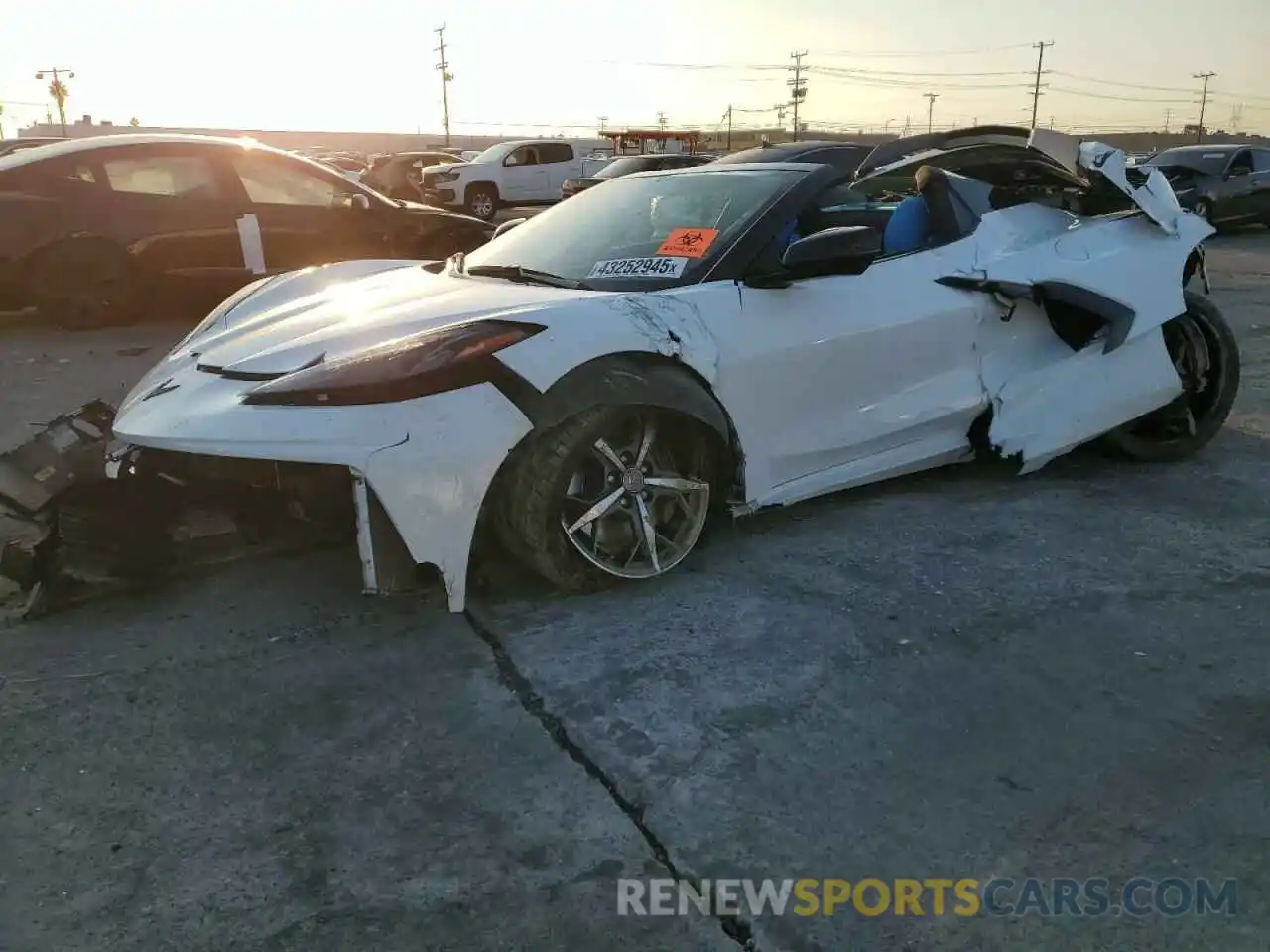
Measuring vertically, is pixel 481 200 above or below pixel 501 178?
below

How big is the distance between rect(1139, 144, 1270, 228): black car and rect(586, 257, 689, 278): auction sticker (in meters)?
17.2

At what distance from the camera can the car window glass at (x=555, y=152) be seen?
2376cm

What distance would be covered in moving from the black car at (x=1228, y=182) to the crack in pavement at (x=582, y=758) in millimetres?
18238

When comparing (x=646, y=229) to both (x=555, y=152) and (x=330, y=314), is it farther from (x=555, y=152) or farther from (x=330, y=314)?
(x=555, y=152)

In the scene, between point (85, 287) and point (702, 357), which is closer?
point (702, 357)

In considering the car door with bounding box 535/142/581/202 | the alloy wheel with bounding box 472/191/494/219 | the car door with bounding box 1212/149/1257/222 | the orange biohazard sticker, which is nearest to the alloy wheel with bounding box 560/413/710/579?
the orange biohazard sticker

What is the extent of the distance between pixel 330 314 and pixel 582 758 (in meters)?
1.89

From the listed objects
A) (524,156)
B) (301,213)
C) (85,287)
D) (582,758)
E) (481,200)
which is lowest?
(582,758)

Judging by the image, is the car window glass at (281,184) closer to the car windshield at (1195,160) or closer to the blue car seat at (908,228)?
the blue car seat at (908,228)

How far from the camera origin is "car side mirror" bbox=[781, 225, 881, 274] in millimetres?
3199

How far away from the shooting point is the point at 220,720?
2496mm

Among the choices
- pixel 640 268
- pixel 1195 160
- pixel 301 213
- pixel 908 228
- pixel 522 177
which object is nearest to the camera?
pixel 640 268

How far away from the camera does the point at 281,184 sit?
8.12m

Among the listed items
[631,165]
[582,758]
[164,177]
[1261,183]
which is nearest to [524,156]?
[631,165]
